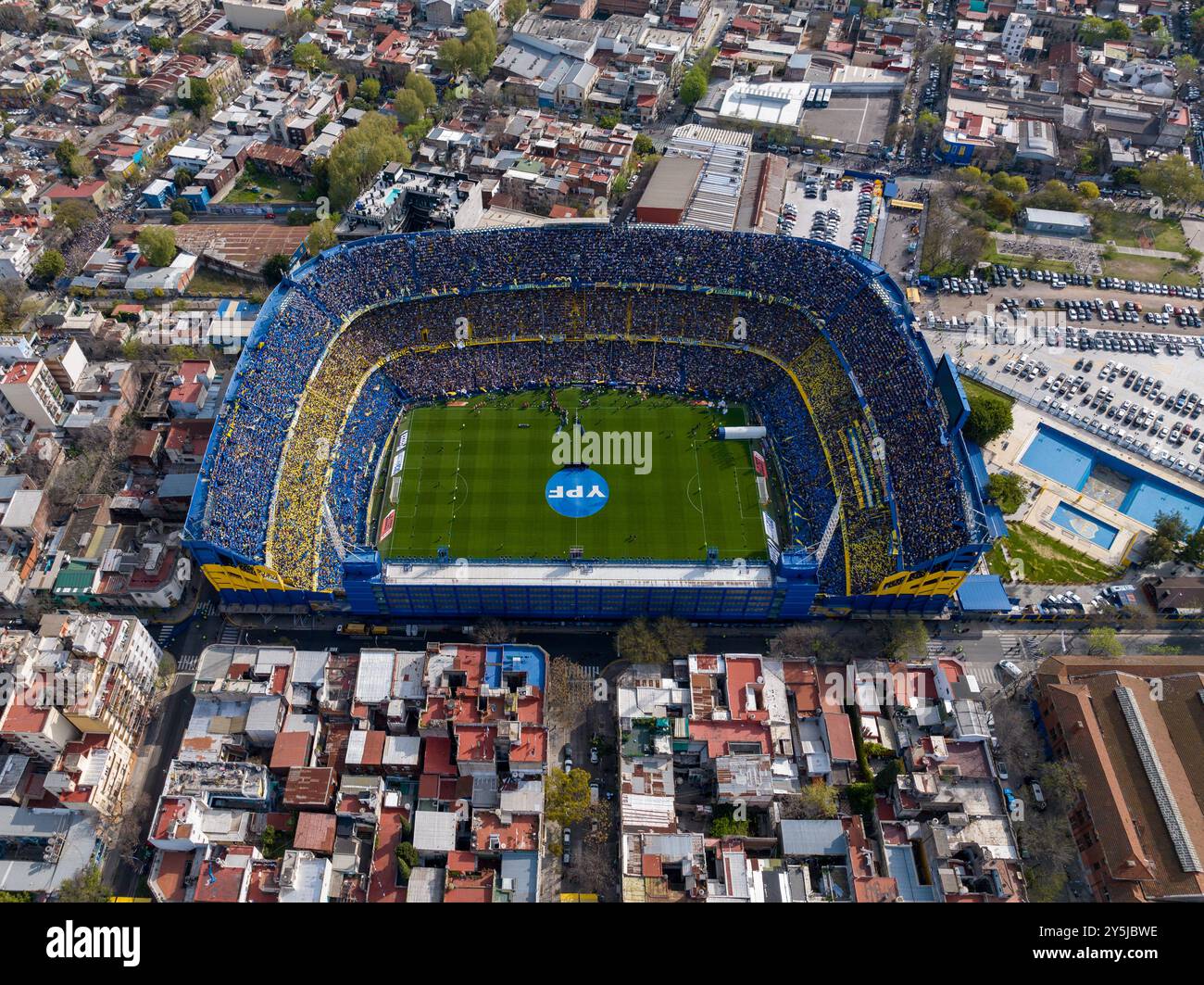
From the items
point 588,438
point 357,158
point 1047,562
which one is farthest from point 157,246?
point 1047,562

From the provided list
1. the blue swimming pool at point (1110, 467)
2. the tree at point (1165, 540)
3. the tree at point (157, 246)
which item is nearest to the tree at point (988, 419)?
the blue swimming pool at point (1110, 467)

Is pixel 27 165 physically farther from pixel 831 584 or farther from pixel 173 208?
pixel 831 584

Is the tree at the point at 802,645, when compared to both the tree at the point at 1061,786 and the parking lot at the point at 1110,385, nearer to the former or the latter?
the tree at the point at 1061,786

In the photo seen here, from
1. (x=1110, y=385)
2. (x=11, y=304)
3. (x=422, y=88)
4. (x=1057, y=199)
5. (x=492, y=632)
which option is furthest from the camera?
(x=422, y=88)

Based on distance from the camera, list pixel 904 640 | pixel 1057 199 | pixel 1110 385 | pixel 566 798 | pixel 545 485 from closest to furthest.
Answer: pixel 566 798 → pixel 904 640 → pixel 545 485 → pixel 1110 385 → pixel 1057 199

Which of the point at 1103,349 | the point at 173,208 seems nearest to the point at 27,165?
the point at 173,208

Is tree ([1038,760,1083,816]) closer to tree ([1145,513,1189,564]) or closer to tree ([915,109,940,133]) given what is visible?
tree ([1145,513,1189,564])

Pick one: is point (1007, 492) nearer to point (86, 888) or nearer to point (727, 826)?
point (727, 826)

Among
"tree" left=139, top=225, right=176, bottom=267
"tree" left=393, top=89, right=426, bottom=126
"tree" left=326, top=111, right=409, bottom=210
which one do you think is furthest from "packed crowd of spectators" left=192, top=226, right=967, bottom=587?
"tree" left=393, top=89, right=426, bottom=126
